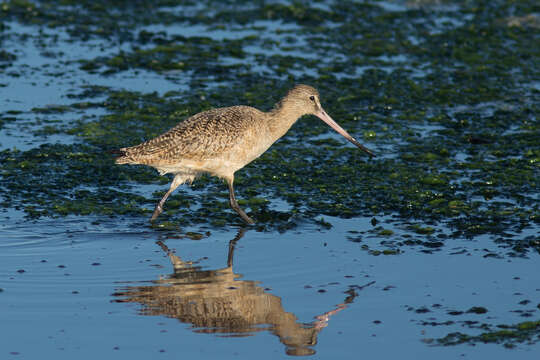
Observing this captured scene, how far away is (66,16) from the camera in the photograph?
14.3 meters

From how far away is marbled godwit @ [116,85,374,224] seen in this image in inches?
313

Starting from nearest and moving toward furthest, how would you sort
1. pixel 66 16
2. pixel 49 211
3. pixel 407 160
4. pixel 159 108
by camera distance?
pixel 49 211 → pixel 407 160 → pixel 159 108 → pixel 66 16

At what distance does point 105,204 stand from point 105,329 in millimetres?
2461

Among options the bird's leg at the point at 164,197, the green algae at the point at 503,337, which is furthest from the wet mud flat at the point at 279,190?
the bird's leg at the point at 164,197

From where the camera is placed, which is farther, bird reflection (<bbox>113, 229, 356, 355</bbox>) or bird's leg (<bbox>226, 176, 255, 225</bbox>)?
bird's leg (<bbox>226, 176, 255, 225</bbox>)

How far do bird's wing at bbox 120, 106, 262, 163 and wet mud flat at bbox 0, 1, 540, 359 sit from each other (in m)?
0.63

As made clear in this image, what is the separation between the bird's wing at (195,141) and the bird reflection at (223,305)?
1196 millimetres

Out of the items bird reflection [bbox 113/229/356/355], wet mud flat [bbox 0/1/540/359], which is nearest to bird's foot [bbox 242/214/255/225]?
wet mud flat [bbox 0/1/540/359]

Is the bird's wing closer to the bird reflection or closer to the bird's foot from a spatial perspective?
the bird's foot

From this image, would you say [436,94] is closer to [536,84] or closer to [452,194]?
[536,84]

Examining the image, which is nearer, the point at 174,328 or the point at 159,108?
the point at 174,328

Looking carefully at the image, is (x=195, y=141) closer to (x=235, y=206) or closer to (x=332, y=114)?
(x=235, y=206)

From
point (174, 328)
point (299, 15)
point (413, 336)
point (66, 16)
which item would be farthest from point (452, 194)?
point (66, 16)

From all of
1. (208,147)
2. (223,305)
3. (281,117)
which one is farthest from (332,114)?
(223,305)
